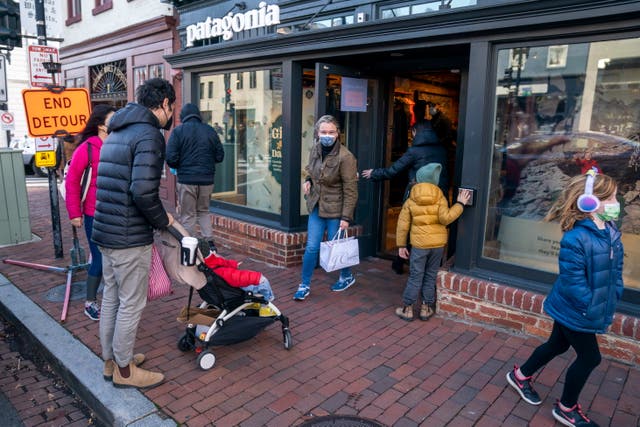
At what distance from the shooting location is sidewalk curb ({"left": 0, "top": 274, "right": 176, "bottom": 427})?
3131 mm

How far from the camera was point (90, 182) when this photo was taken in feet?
14.6

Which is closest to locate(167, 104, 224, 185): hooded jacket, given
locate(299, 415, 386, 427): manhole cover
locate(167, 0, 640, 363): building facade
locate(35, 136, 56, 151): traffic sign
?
locate(167, 0, 640, 363): building facade

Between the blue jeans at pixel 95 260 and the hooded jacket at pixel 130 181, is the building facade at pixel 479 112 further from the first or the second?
the hooded jacket at pixel 130 181

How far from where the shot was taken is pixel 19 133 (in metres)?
23.2

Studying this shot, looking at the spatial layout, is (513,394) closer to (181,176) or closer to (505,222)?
(505,222)

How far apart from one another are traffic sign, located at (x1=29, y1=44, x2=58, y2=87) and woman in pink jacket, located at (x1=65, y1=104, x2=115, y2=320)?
7.31ft

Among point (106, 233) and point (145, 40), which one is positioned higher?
point (145, 40)

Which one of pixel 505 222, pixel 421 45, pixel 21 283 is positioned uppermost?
pixel 421 45

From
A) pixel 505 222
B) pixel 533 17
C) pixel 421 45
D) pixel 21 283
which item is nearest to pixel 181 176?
pixel 21 283

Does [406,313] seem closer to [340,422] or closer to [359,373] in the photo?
[359,373]

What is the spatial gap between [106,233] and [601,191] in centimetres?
312

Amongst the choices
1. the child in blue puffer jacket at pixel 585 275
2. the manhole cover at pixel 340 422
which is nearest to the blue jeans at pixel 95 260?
the manhole cover at pixel 340 422

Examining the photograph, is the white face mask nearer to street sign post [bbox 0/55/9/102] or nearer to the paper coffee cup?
the paper coffee cup

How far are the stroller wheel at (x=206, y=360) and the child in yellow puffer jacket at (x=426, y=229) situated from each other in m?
1.91
